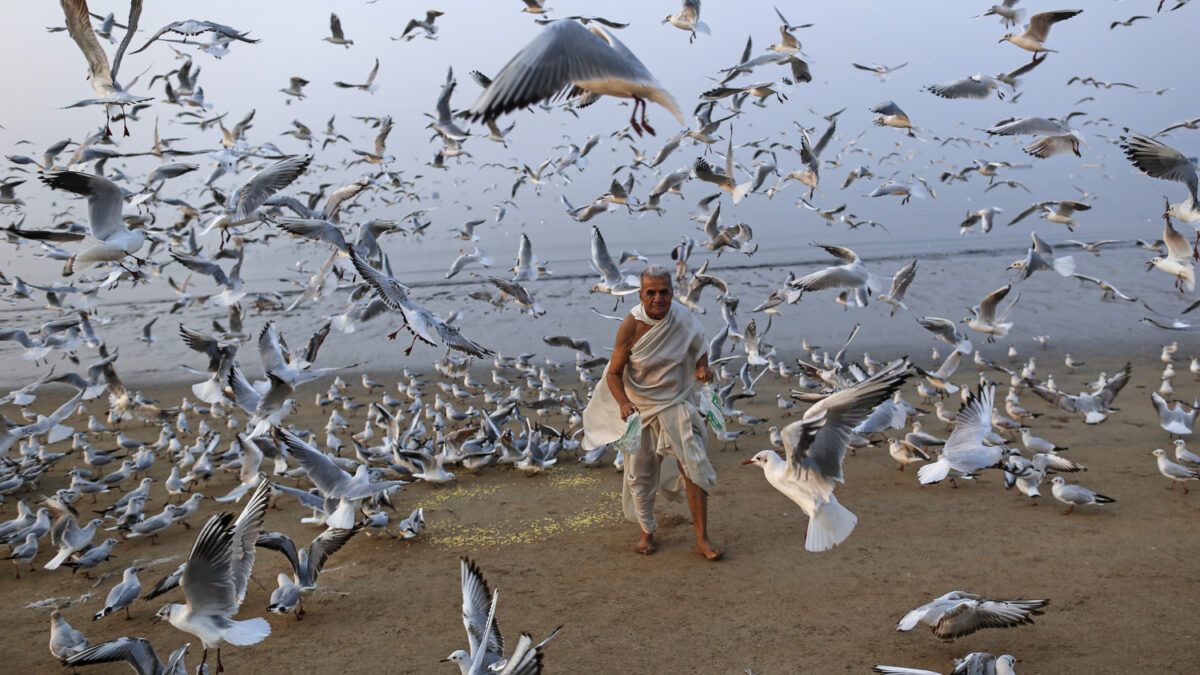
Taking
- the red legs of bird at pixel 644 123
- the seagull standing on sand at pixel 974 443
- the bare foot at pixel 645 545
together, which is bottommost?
the bare foot at pixel 645 545

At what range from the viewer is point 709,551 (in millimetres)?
5109

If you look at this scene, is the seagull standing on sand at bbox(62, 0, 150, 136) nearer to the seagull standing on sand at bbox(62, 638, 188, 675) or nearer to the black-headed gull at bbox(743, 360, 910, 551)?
the seagull standing on sand at bbox(62, 638, 188, 675)

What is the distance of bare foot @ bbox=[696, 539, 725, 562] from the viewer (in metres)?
5.11

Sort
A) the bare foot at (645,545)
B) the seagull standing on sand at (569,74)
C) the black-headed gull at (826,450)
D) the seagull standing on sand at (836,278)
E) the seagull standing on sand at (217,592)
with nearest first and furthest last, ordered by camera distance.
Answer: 1. the seagull standing on sand at (569,74)
2. the seagull standing on sand at (217,592)
3. the black-headed gull at (826,450)
4. the bare foot at (645,545)
5. the seagull standing on sand at (836,278)

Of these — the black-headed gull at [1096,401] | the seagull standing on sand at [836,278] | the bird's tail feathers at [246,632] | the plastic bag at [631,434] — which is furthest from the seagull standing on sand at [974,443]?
the bird's tail feathers at [246,632]

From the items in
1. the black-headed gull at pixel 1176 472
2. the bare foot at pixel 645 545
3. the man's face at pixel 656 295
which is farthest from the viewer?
the black-headed gull at pixel 1176 472

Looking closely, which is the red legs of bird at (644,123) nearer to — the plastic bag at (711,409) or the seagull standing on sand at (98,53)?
the plastic bag at (711,409)

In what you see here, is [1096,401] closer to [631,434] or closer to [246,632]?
[631,434]

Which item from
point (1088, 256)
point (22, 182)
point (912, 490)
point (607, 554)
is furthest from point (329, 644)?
point (1088, 256)

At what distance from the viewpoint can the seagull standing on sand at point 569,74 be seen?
3.28 m

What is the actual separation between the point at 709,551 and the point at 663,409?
1.08 meters

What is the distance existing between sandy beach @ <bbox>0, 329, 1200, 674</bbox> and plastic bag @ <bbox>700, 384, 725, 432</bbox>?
979 mm

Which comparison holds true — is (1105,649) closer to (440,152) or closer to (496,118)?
(496,118)

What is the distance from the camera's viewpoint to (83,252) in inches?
220
